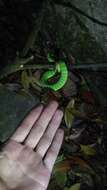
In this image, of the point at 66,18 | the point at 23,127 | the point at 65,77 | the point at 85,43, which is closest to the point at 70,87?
the point at 65,77

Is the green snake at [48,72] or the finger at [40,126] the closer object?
the finger at [40,126]

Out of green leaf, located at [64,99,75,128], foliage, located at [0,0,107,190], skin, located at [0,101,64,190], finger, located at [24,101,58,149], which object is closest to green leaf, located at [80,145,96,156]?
foliage, located at [0,0,107,190]

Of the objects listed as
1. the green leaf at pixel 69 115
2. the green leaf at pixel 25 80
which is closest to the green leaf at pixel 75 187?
the green leaf at pixel 69 115

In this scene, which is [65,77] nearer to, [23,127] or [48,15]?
[48,15]

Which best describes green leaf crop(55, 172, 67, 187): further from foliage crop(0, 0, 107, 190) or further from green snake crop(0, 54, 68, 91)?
green snake crop(0, 54, 68, 91)

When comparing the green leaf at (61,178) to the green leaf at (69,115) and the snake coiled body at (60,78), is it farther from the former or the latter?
the snake coiled body at (60,78)

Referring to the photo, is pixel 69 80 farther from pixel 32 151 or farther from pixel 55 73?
pixel 32 151

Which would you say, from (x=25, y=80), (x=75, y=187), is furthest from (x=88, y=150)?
(x=25, y=80)

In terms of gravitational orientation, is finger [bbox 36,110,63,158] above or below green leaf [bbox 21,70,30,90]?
below
